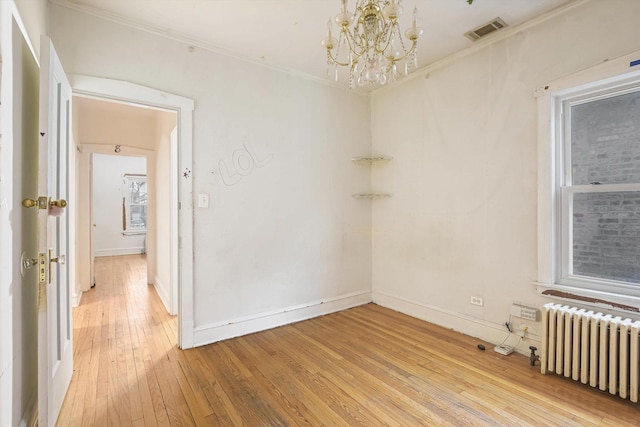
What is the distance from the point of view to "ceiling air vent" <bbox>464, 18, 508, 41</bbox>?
2504 mm

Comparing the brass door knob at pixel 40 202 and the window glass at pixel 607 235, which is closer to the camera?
the brass door knob at pixel 40 202

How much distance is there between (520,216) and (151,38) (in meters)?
3.45

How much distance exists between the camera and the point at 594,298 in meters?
2.20

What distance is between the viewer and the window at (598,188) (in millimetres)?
2154

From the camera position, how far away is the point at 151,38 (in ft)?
8.43

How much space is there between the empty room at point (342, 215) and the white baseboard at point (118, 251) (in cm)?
529

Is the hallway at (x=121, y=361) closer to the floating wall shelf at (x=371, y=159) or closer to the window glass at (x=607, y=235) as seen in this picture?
the floating wall shelf at (x=371, y=159)

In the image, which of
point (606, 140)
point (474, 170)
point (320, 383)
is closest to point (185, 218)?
point (320, 383)

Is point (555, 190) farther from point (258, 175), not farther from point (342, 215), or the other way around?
point (258, 175)

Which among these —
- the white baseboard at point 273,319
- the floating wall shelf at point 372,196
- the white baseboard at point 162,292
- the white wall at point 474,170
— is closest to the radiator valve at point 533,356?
the white wall at point 474,170

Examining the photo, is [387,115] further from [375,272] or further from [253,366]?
[253,366]

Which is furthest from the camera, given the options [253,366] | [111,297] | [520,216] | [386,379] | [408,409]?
[111,297]

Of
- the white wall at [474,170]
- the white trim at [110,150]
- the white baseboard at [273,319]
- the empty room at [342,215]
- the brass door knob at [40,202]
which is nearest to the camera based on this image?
the brass door knob at [40,202]

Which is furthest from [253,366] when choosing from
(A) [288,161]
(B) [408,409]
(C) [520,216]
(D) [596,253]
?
(D) [596,253]
